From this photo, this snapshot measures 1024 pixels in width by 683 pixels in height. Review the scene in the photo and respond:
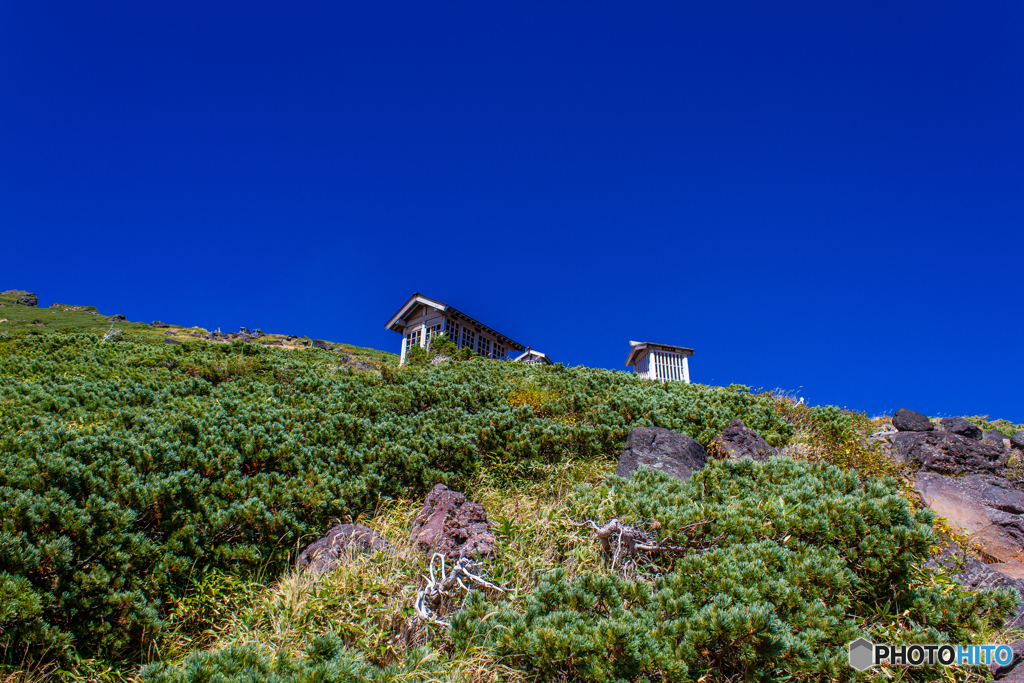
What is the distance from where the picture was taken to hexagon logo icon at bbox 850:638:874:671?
3.80m

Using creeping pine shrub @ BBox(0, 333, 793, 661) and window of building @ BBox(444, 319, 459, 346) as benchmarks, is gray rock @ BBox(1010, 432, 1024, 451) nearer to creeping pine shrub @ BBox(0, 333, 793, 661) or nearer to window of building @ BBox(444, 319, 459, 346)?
creeping pine shrub @ BBox(0, 333, 793, 661)

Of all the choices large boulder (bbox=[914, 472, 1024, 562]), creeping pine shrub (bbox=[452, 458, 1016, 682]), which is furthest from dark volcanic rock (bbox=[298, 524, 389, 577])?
large boulder (bbox=[914, 472, 1024, 562])

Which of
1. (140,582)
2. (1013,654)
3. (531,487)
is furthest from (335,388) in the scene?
(1013,654)

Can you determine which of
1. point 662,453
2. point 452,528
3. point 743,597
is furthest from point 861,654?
point 452,528

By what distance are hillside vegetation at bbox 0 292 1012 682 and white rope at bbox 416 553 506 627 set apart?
0.12m

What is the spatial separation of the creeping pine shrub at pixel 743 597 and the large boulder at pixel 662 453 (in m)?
1.39

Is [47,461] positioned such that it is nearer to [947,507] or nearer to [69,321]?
[947,507]

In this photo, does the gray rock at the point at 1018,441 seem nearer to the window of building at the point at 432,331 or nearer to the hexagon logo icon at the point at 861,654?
the hexagon logo icon at the point at 861,654

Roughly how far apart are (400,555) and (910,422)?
9152 mm

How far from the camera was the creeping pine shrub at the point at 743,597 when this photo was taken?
3537 mm

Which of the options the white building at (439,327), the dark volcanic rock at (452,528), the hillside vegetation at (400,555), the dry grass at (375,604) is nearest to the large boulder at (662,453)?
the hillside vegetation at (400,555)

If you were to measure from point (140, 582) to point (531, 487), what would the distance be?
14.9ft

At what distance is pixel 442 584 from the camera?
467 cm

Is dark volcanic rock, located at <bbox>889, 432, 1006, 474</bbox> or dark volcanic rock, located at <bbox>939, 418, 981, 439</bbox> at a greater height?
dark volcanic rock, located at <bbox>939, 418, 981, 439</bbox>
